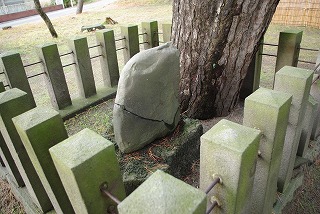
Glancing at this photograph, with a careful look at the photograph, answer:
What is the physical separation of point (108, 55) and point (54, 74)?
788mm

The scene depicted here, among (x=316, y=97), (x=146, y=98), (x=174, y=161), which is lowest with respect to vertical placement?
(x=174, y=161)

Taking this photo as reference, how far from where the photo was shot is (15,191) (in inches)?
95.6

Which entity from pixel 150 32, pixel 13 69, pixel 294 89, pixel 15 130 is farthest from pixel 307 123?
pixel 13 69

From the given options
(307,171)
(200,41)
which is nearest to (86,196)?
(200,41)

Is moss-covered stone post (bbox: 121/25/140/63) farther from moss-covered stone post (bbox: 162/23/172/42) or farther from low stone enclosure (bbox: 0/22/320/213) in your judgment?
low stone enclosure (bbox: 0/22/320/213)

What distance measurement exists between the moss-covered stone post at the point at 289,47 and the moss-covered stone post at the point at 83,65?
2.32m

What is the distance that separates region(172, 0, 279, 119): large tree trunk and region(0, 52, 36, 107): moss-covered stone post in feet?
5.49

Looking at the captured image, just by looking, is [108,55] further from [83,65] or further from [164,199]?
[164,199]

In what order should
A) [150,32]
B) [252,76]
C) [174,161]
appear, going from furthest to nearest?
[150,32] → [252,76] → [174,161]

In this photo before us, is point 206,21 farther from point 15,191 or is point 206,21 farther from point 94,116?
point 15,191

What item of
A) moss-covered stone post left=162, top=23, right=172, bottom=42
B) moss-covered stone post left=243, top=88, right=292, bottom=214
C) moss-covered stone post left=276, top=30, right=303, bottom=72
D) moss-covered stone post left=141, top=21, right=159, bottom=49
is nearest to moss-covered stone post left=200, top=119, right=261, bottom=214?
moss-covered stone post left=243, top=88, right=292, bottom=214

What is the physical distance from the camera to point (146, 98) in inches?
76.5

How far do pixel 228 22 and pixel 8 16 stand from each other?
2208cm

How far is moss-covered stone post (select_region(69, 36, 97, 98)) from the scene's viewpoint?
3.25 meters
